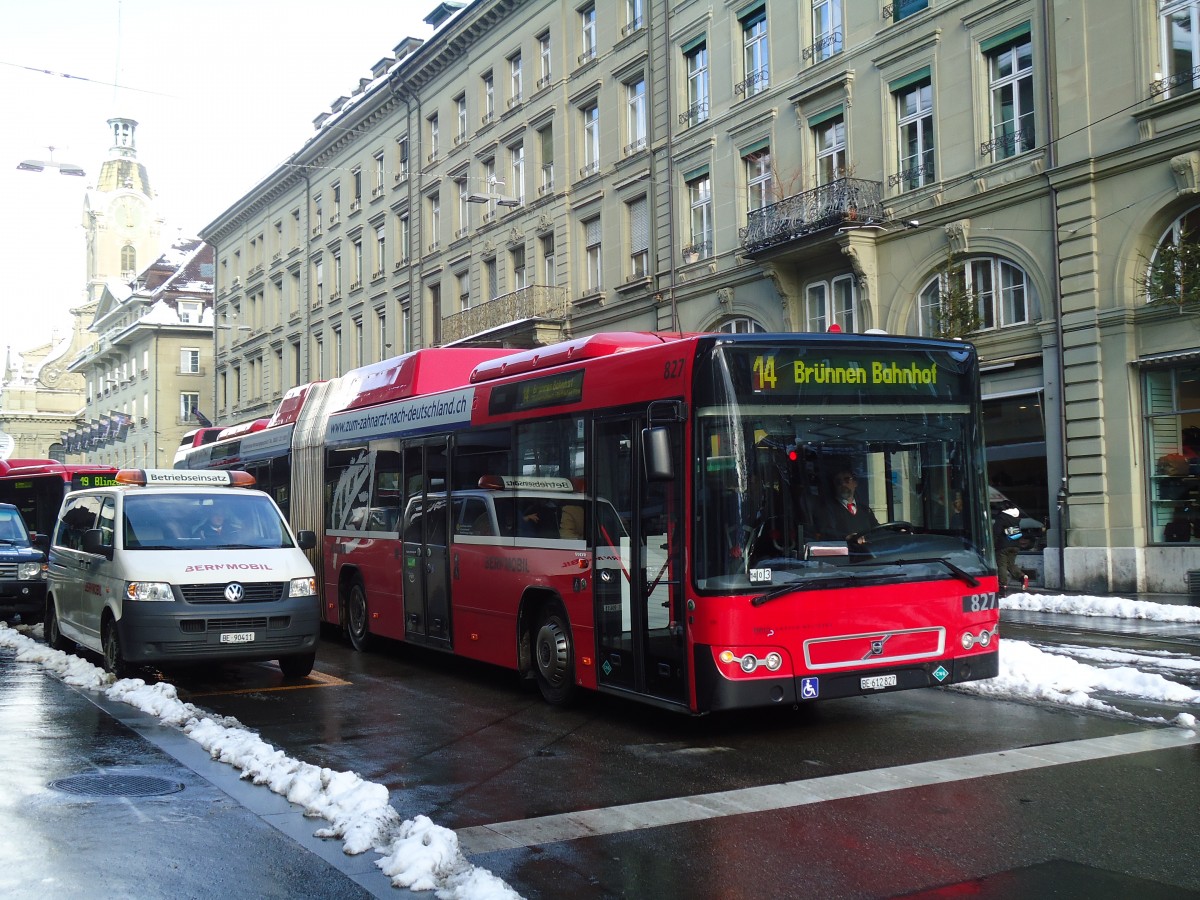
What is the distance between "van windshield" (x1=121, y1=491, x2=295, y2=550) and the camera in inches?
471

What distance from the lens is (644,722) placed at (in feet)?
31.0

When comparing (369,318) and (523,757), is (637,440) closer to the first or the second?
(523,757)

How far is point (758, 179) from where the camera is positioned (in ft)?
92.6

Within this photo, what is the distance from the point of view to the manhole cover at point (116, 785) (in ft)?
23.2

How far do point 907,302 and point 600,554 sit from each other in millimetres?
16869

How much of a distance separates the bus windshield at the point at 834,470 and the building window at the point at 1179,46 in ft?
45.3

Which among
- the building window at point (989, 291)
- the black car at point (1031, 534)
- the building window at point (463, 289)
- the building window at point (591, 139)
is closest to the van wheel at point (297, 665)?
the black car at point (1031, 534)

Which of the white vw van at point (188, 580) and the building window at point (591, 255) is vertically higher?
the building window at point (591, 255)

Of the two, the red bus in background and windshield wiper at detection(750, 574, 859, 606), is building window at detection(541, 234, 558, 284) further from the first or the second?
windshield wiper at detection(750, 574, 859, 606)

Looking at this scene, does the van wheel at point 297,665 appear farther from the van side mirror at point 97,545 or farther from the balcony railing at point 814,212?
the balcony railing at point 814,212

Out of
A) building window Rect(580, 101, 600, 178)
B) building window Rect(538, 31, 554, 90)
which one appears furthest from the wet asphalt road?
building window Rect(538, 31, 554, 90)

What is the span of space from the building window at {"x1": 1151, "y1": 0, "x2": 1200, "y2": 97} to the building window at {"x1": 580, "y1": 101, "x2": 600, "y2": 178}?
1630 centimetres

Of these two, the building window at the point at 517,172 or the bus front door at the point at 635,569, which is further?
the building window at the point at 517,172

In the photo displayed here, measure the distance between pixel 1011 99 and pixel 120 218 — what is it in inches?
4334
